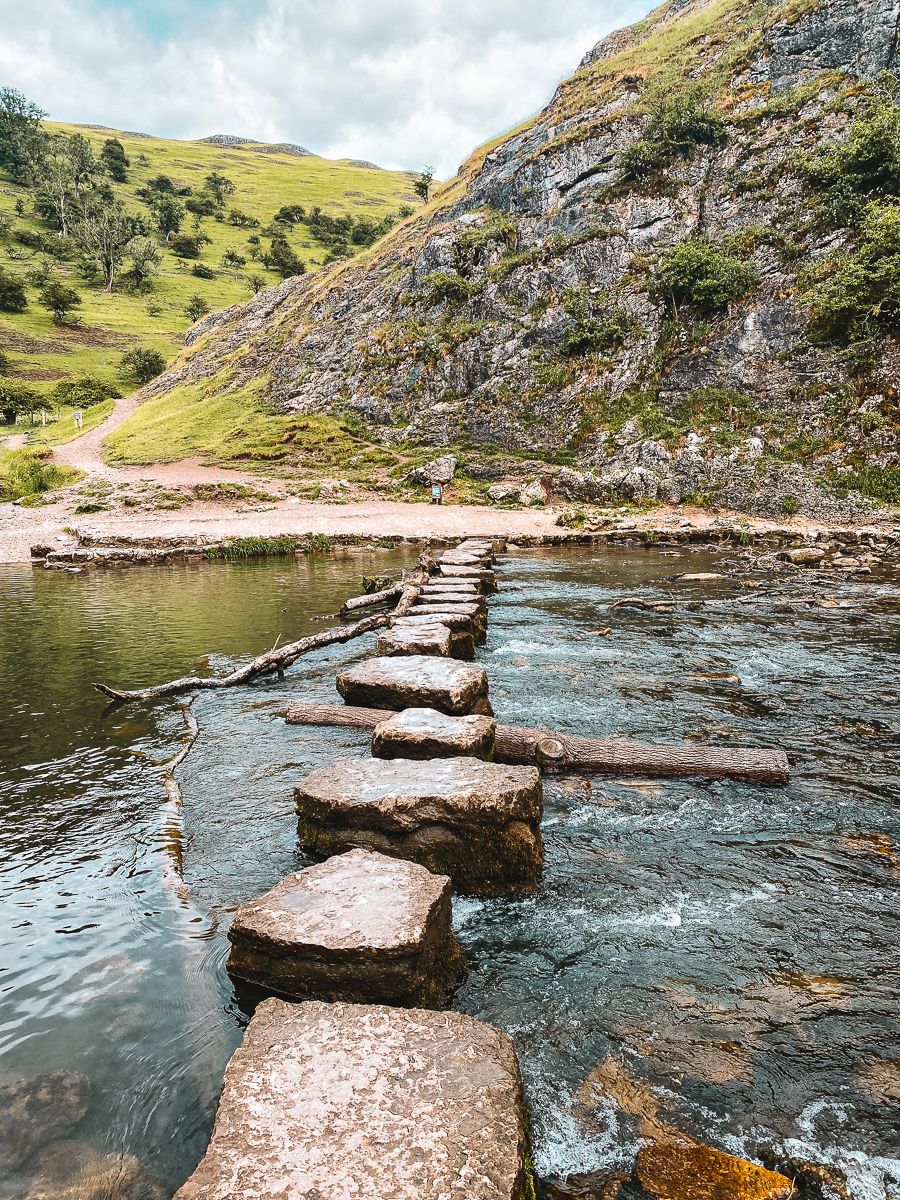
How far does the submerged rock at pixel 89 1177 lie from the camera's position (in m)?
2.22

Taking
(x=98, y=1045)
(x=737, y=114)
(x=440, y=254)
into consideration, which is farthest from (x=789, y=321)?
(x=98, y=1045)

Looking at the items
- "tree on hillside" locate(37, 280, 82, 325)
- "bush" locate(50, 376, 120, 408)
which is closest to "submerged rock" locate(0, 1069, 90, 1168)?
"bush" locate(50, 376, 120, 408)

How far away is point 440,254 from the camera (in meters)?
45.8

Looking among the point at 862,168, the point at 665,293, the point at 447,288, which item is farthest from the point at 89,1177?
the point at 447,288

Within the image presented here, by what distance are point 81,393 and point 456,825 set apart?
2701 inches

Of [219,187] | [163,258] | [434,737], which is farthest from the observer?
[219,187]

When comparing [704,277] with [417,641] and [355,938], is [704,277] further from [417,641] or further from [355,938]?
[355,938]

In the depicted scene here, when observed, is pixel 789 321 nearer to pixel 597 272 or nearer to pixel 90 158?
pixel 597 272

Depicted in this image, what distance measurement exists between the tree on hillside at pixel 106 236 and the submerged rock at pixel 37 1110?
347ft

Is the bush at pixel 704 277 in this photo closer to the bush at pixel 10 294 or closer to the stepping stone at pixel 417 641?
the stepping stone at pixel 417 641

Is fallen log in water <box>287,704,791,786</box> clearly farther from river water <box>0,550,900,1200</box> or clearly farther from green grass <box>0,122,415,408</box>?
green grass <box>0,122,415,408</box>

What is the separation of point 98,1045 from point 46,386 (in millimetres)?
71225

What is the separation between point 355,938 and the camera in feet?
8.85

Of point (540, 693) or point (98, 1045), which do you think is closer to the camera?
point (98, 1045)
